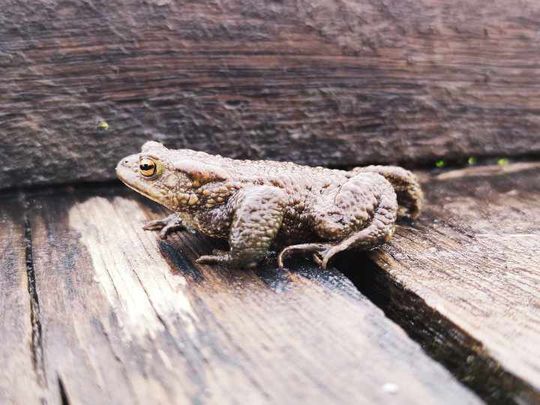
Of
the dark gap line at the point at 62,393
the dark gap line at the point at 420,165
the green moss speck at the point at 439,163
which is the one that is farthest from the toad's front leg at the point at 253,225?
the green moss speck at the point at 439,163

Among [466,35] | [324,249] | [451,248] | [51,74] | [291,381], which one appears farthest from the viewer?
[466,35]

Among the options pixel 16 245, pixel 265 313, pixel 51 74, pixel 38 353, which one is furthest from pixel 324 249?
pixel 51 74

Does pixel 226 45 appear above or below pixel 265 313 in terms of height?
above

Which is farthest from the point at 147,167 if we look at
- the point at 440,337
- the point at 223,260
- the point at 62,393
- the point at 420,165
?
the point at 420,165

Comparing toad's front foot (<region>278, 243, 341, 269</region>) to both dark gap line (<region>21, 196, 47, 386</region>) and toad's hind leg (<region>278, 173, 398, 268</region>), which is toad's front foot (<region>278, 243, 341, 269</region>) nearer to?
toad's hind leg (<region>278, 173, 398, 268</region>)

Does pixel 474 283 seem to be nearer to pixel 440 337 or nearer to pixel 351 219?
pixel 440 337

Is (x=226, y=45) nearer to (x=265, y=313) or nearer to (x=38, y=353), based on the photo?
(x=265, y=313)

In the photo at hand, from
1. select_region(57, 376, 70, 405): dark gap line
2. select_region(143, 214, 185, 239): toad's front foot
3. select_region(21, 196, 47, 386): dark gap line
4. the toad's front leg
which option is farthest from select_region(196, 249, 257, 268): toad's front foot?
select_region(57, 376, 70, 405): dark gap line

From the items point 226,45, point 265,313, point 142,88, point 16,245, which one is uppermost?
point 226,45

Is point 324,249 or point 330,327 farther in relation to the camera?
point 324,249
